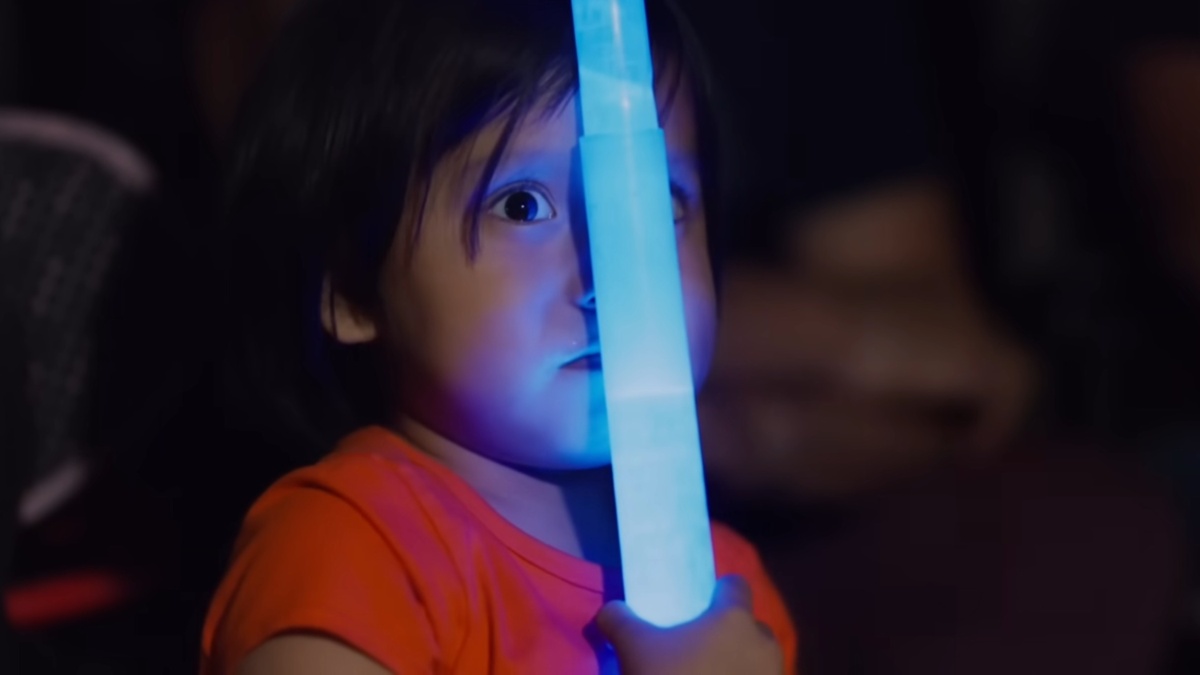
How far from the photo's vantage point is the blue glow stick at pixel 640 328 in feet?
1.69

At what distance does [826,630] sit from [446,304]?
1.22ft

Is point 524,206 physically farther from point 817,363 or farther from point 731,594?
point 817,363

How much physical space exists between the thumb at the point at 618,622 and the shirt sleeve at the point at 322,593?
0.23 ft

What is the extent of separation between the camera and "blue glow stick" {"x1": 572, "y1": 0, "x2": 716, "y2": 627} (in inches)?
20.2

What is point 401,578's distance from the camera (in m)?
0.54

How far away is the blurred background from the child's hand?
8.7 inches

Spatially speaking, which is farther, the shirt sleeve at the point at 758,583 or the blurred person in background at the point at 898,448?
the blurred person in background at the point at 898,448

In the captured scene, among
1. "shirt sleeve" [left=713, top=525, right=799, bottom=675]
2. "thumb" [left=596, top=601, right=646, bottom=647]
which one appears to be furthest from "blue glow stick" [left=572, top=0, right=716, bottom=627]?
"shirt sleeve" [left=713, top=525, right=799, bottom=675]


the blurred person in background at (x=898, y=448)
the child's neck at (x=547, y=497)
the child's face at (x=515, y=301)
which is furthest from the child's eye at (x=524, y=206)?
the blurred person in background at (x=898, y=448)

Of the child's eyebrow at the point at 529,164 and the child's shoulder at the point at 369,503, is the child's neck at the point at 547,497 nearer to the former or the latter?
the child's shoulder at the point at 369,503

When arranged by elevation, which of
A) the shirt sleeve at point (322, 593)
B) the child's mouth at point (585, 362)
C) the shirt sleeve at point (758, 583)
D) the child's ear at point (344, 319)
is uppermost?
the child's ear at point (344, 319)

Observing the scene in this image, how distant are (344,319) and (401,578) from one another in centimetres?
15

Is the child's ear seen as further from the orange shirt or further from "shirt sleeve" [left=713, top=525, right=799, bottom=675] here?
"shirt sleeve" [left=713, top=525, right=799, bottom=675]

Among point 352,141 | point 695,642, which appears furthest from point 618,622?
point 352,141
